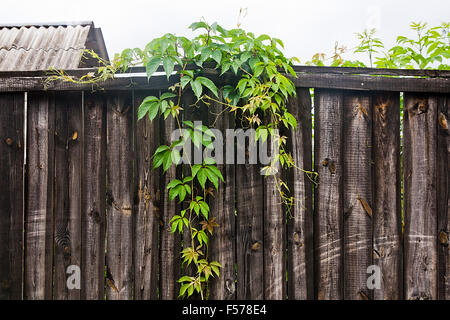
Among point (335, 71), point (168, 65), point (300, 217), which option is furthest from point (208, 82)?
point (300, 217)

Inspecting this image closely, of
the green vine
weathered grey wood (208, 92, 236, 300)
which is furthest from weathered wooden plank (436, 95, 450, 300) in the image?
weathered grey wood (208, 92, 236, 300)

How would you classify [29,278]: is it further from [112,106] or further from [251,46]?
[251,46]

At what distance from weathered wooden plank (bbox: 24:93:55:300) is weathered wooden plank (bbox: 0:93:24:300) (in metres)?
0.04

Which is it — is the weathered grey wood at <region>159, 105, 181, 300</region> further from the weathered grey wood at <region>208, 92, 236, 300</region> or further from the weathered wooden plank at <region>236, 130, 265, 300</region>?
the weathered wooden plank at <region>236, 130, 265, 300</region>

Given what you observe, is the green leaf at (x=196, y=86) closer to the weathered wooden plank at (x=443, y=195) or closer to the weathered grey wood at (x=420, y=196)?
the weathered grey wood at (x=420, y=196)

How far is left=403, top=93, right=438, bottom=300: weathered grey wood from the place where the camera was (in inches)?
59.0

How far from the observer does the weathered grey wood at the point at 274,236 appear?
1.46 metres

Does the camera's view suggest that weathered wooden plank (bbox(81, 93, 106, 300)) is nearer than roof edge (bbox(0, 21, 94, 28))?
Yes

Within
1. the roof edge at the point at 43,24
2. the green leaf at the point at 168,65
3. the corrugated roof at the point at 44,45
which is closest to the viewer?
the green leaf at the point at 168,65

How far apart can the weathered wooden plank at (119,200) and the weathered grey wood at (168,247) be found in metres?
0.18

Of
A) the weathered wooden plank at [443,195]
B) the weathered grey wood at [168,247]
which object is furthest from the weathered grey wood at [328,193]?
the weathered grey wood at [168,247]

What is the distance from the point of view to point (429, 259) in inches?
59.1
